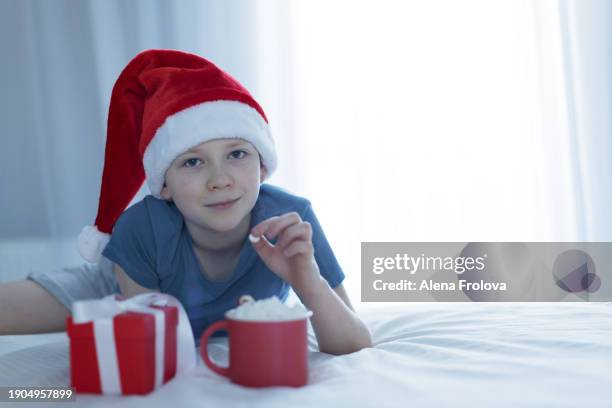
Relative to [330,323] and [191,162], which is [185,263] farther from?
[330,323]

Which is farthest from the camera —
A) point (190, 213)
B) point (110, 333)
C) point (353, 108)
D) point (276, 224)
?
point (353, 108)

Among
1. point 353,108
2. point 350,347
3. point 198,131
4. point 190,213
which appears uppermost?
point 353,108

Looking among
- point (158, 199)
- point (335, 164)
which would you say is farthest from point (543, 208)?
A: point (158, 199)

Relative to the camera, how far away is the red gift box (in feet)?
2.16

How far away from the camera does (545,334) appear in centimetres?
92

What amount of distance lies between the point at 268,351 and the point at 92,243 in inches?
26.0

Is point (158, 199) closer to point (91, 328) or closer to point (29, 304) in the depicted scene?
point (29, 304)

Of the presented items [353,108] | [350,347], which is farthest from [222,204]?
[353,108]

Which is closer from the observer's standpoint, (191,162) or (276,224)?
(276,224)

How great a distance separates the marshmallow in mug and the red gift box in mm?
97

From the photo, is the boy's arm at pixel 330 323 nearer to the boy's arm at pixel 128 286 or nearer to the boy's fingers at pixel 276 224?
the boy's fingers at pixel 276 224

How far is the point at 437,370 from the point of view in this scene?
2.42 feet

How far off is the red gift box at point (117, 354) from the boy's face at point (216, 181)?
1.12ft

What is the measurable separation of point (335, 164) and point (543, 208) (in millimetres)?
806
